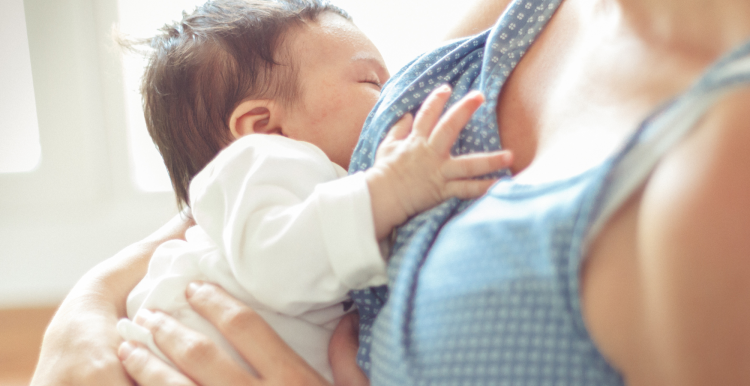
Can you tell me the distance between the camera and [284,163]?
66 cm

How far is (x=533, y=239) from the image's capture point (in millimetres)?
428

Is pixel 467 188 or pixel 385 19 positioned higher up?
pixel 385 19

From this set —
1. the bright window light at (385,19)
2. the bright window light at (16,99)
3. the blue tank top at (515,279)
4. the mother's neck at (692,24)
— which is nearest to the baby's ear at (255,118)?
the blue tank top at (515,279)

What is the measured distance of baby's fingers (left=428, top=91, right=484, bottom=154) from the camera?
59cm

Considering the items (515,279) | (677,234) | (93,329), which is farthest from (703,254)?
(93,329)

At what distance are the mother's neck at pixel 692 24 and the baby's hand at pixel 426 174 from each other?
179 millimetres

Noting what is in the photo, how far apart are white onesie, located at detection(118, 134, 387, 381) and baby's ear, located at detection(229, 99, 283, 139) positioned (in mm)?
129

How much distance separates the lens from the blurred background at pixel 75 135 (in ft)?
5.34

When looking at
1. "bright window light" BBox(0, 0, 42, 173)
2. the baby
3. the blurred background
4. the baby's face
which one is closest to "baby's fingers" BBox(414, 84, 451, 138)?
the baby

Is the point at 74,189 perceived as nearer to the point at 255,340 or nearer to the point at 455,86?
the point at 255,340

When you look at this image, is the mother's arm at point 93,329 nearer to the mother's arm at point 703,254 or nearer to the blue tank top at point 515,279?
the blue tank top at point 515,279

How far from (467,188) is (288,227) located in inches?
7.5

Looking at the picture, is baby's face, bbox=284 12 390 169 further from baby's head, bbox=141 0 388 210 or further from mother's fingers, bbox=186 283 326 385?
mother's fingers, bbox=186 283 326 385

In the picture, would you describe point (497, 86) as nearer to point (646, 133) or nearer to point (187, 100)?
point (646, 133)
